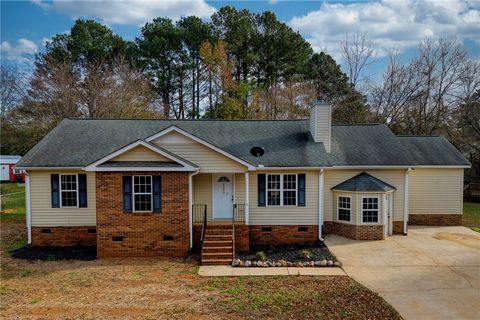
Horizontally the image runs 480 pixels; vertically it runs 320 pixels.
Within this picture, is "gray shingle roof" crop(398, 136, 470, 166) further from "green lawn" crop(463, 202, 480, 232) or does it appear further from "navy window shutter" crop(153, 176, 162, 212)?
"navy window shutter" crop(153, 176, 162, 212)

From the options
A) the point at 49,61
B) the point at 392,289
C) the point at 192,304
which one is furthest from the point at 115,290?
the point at 49,61

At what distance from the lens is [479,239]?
14711mm

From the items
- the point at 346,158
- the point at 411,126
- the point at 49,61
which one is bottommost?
the point at 346,158

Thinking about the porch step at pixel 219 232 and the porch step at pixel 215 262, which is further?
the porch step at pixel 219 232

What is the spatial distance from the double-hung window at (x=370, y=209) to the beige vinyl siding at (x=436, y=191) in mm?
3767

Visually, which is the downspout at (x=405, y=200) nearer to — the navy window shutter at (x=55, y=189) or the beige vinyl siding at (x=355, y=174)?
the beige vinyl siding at (x=355, y=174)

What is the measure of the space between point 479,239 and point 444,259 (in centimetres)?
409

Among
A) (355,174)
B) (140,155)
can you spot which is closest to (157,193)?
(140,155)

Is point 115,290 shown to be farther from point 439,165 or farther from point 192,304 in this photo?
point 439,165

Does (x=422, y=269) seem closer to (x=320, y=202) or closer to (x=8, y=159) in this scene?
(x=320, y=202)

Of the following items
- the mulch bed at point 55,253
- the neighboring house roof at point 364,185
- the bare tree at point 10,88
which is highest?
the bare tree at point 10,88

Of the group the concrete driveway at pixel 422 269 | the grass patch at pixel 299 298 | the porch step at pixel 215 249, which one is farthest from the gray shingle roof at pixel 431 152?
the porch step at pixel 215 249

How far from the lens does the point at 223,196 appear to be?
49.3 ft

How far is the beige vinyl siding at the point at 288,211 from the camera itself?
1477 centimetres
